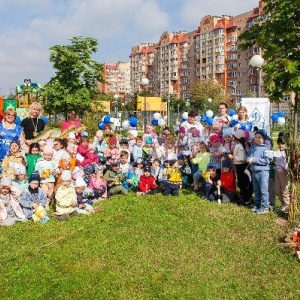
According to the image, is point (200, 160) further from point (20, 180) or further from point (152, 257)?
point (152, 257)

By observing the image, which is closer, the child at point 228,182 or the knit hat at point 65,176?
the knit hat at point 65,176

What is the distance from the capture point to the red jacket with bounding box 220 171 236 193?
859cm

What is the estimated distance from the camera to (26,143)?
8797mm

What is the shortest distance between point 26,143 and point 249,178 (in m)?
4.70

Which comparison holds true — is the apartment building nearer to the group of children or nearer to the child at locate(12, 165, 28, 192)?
the group of children

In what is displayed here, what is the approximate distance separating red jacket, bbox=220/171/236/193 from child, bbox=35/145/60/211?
3409mm

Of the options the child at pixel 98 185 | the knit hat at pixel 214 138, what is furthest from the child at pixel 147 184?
the knit hat at pixel 214 138

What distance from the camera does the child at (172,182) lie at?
930 cm

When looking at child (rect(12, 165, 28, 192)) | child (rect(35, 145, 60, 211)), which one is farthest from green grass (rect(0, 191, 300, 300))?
child (rect(35, 145, 60, 211))

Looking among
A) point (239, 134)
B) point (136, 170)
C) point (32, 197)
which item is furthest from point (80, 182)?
point (239, 134)

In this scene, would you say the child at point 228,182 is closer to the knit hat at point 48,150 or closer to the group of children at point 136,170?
the group of children at point 136,170

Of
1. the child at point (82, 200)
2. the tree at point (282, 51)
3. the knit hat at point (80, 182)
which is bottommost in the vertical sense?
the child at point (82, 200)

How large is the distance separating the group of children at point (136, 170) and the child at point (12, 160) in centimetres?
1

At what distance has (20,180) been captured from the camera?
7.88 meters
